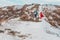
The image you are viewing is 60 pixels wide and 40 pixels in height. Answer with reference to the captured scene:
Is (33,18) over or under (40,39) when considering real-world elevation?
over

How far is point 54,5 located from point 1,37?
0.65 m

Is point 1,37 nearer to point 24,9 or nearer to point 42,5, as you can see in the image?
point 24,9

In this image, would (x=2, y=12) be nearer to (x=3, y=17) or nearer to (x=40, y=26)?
(x=3, y=17)

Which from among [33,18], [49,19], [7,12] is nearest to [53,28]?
[49,19]

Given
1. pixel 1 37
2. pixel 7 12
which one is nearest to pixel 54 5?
pixel 7 12

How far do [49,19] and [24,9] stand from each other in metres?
0.29

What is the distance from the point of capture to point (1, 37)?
148 cm

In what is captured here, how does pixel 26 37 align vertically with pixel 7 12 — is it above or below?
below

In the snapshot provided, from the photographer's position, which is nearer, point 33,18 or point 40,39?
point 40,39

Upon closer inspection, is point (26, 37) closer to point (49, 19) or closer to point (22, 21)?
point (22, 21)

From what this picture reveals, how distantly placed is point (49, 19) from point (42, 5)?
0.17 meters

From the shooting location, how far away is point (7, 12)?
5.27 feet

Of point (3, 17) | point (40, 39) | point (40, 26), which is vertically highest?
point (3, 17)

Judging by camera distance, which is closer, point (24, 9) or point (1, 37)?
point (1, 37)
